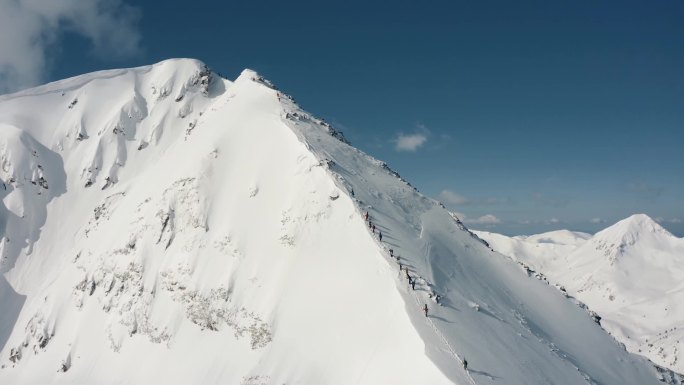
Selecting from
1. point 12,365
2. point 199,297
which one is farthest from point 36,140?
point 199,297

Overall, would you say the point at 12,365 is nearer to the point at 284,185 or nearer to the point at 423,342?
the point at 284,185

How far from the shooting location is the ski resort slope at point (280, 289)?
41156 millimetres

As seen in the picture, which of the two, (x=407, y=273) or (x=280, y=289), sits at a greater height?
(x=407, y=273)

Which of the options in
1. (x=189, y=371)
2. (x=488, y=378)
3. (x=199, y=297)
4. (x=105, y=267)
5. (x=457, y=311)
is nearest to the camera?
(x=488, y=378)

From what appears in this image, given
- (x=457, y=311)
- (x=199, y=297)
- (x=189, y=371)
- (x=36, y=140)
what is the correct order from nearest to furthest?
(x=457, y=311) → (x=189, y=371) → (x=199, y=297) → (x=36, y=140)

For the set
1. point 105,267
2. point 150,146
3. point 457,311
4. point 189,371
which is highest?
point 150,146

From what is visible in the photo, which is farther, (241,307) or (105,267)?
(105,267)

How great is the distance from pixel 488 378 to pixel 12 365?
70082 mm

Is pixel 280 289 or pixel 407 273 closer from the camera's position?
pixel 407 273

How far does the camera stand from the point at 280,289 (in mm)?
50500

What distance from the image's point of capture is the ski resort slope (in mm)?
41156

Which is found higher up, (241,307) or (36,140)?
(36,140)

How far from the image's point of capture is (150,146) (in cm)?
11412

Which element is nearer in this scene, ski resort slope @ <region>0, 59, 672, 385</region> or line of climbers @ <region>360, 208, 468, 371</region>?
ski resort slope @ <region>0, 59, 672, 385</region>
